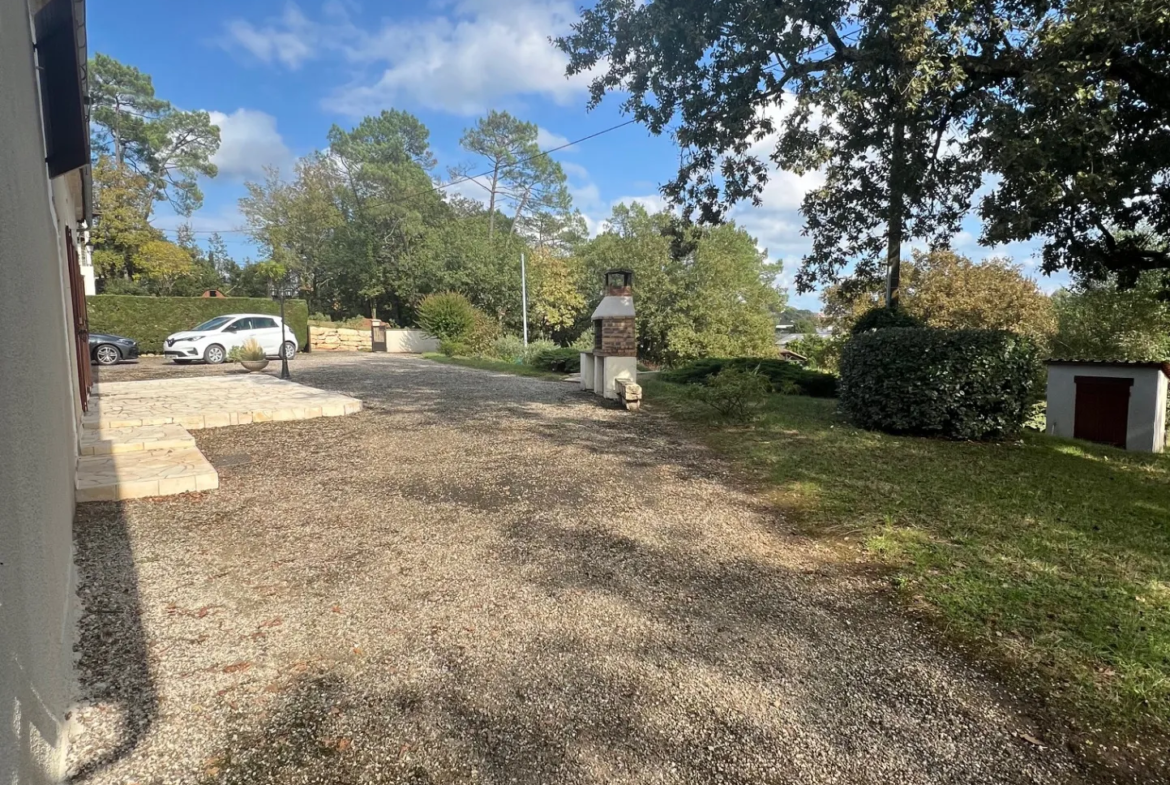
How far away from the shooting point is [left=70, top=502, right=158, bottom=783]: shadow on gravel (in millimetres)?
1920

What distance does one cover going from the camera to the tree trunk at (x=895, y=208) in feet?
23.7

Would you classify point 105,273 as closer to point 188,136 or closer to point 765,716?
point 188,136

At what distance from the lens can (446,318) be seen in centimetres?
2384

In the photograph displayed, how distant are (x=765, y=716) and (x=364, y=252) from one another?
1285 inches

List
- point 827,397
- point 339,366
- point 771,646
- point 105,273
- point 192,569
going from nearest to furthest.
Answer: point 771,646, point 192,569, point 827,397, point 339,366, point 105,273

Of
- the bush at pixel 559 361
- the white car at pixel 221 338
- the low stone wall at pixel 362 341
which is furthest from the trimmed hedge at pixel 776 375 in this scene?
the low stone wall at pixel 362 341

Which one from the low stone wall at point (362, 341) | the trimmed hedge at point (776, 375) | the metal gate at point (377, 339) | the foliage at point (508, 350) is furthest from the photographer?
the metal gate at point (377, 339)

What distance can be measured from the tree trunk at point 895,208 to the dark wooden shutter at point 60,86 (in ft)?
24.1

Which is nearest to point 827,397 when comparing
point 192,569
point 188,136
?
point 192,569

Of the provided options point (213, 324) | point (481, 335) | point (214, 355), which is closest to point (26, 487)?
point (214, 355)

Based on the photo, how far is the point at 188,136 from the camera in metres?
33.3

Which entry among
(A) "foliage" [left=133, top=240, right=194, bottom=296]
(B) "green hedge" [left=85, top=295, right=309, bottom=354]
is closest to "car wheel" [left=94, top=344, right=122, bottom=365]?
(B) "green hedge" [left=85, top=295, right=309, bottom=354]

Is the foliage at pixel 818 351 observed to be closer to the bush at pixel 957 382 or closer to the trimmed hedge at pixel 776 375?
the trimmed hedge at pixel 776 375

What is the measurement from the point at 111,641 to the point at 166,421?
196 inches
